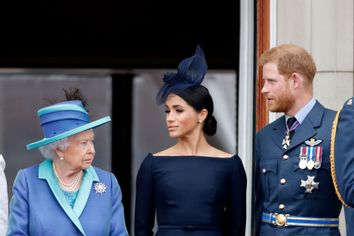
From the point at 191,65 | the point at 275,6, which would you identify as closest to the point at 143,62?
the point at 275,6

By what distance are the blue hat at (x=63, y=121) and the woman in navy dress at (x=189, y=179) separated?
15.2 inches

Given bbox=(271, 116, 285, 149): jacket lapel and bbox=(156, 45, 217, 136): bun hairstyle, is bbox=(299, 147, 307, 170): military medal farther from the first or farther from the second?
bbox=(156, 45, 217, 136): bun hairstyle

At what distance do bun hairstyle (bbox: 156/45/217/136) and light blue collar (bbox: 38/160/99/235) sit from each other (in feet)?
1.77

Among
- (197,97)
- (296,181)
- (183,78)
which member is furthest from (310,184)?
(183,78)

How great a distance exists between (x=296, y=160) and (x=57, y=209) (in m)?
1.08

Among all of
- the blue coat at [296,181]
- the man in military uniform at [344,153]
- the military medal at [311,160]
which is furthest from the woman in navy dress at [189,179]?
the man in military uniform at [344,153]

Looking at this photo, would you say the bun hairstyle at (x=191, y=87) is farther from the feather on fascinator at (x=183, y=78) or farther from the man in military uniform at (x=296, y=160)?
the man in military uniform at (x=296, y=160)

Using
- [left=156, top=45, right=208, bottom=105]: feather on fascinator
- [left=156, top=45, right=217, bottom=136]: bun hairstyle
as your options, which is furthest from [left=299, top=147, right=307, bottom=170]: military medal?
[left=156, top=45, right=208, bottom=105]: feather on fascinator

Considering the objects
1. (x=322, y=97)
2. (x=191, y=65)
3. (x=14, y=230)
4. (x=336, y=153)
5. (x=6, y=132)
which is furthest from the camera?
(x=6, y=132)

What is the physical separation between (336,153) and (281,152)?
665mm

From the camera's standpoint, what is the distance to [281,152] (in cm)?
545

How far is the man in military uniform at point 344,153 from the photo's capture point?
4699mm

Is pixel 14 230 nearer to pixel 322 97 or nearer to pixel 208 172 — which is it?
pixel 208 172

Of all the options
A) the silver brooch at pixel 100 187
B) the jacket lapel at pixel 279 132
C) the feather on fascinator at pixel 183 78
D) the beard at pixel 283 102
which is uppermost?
the feather on fascinator at pixel 183 78
